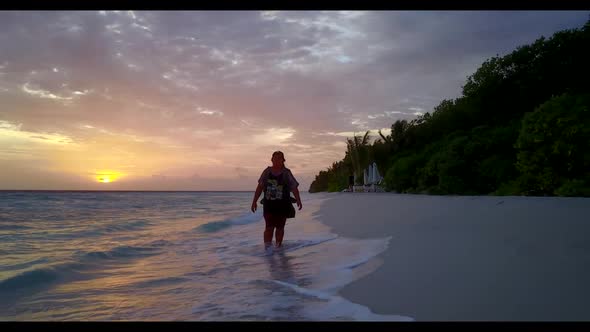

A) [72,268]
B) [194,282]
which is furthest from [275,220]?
[72,268]

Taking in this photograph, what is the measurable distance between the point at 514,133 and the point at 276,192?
11918mm

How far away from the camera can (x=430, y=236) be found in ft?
17.5

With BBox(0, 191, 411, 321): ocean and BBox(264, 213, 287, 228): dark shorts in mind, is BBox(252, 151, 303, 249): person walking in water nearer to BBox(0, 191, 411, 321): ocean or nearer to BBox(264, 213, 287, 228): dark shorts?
BBox(264, 213, 287, 228): dark shorts

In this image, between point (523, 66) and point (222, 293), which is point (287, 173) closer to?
point (222, 293)

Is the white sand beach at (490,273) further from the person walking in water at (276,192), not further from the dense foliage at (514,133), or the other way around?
the dense foliage at (514,133)

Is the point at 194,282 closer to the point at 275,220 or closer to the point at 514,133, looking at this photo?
the point at 275,220

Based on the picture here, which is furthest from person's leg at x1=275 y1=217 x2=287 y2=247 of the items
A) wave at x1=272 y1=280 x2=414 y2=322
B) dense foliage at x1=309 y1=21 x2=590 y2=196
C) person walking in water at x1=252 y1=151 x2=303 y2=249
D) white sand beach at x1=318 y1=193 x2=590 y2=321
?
dense foliage at x1=309 y1=21 x2=590 y2=196

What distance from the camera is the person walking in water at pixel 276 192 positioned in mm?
7227

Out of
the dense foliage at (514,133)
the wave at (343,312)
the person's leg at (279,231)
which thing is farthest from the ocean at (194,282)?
the dense foliage at (514,133)

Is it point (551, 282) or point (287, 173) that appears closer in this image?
point (551, 282)

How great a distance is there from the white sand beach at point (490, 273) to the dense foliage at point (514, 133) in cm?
646

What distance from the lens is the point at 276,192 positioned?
290 inches

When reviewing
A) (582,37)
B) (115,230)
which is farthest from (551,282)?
(582,37)

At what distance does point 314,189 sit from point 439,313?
261ft
